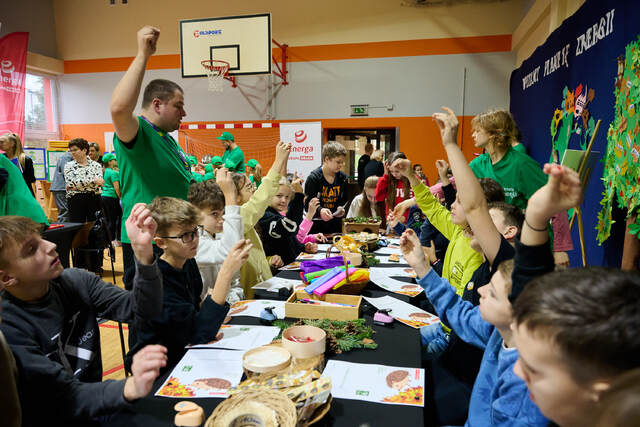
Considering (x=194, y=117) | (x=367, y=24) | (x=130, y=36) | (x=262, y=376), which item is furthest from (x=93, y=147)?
(x=262, y=376)

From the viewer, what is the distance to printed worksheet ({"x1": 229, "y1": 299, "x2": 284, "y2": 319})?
1.85 metres

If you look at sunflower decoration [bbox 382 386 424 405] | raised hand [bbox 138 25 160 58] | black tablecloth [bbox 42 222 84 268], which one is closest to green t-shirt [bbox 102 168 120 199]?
black tablecloth [bbox 42 222 84 268]

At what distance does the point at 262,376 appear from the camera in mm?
1147

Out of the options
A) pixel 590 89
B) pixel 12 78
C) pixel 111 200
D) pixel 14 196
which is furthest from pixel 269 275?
pixel 12 78

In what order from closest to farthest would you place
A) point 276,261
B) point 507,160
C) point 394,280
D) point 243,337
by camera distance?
point 243,337, point 394,280, point 507,160, point 276,261

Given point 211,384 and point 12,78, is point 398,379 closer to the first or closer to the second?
point 211,384

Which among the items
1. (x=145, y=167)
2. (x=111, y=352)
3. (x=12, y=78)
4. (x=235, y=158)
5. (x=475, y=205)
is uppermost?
(x=12, y=78)

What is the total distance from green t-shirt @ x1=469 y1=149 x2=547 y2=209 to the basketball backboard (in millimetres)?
5875

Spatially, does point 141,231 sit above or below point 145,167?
below

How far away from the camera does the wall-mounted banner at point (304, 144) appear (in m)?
8.70

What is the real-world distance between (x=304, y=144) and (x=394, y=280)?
6.68 metres

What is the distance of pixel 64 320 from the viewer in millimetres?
1411

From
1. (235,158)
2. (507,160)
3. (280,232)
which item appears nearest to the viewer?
(507,160)

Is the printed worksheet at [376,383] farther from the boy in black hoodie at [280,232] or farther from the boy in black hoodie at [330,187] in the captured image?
the boy in black hoodie at [330,187]
